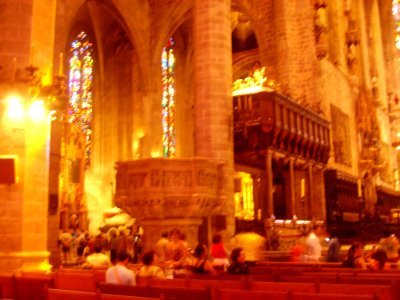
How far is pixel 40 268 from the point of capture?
346 inches

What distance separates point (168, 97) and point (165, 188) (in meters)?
18.6

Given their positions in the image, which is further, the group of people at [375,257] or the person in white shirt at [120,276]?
the group of people at [375,257]

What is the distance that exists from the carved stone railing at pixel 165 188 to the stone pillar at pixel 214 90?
137cm

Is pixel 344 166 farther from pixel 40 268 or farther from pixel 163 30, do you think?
pixel 40 268

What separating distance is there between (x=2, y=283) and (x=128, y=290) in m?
2.07

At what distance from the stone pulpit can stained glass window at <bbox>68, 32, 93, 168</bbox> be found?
14.8 meters

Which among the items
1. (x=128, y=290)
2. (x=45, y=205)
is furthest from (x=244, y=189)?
(x=128, y=290)

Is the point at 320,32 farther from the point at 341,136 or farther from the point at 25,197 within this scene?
the point at 25,197

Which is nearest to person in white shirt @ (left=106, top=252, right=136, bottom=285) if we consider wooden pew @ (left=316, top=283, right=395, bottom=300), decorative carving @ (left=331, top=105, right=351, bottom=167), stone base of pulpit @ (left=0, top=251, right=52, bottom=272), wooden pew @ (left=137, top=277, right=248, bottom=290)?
wooden pew @ (left=137, top=277, right=248, bottom=290)

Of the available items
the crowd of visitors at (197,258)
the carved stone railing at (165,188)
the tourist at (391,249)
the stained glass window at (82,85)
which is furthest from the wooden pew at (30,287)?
the stained glass window at (82,85)

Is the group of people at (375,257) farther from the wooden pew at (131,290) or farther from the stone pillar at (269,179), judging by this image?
the stone pillar at (269,179)

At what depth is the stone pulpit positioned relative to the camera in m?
12.0

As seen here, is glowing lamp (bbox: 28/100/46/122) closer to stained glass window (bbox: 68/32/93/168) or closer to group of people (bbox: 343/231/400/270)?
group of people (bbox: 343/231/400/270)

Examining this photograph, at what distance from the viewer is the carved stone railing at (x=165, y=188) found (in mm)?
11992
